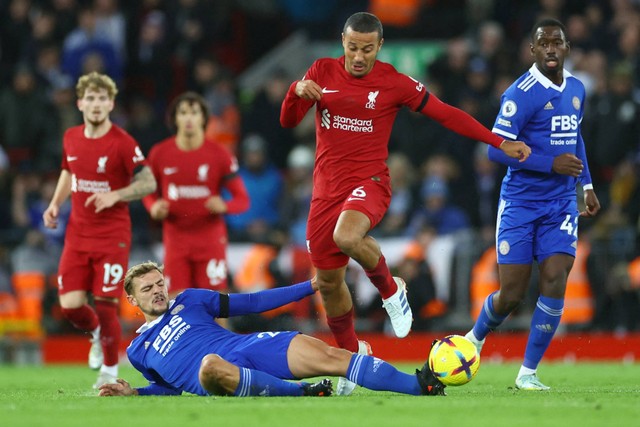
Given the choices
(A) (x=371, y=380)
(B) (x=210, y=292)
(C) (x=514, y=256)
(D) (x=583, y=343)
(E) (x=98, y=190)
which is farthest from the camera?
(D) (x=583, y=343)

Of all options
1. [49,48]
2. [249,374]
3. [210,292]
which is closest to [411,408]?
[249,374]

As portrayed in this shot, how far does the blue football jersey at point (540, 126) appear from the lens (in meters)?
9.83

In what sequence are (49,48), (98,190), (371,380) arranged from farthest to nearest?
(49,48) → (98,190) → (371,380)

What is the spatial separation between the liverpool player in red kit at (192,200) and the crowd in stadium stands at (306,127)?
3.34 m

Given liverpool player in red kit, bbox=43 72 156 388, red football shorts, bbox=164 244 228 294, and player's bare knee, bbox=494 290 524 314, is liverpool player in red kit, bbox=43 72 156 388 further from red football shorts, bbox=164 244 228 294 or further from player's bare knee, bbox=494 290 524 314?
player's bare knee, bbox=494 290 524 314

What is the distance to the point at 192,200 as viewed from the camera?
13188 millimetres

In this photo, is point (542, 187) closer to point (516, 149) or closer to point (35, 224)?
point (516, 149)

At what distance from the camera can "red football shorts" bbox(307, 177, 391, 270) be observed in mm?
9672

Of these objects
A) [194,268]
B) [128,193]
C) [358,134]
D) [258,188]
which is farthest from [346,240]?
[258,188]

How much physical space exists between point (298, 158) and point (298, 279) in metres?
2.28

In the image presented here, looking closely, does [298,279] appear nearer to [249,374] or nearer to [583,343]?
[583,343]

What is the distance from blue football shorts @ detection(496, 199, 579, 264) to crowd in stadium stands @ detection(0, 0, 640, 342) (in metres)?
6.08

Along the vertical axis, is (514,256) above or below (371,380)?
above

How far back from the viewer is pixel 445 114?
9.70 m
